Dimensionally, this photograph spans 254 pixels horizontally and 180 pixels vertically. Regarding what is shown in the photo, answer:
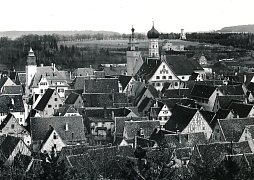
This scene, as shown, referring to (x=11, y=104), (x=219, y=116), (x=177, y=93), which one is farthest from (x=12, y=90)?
(x=219, y=116)

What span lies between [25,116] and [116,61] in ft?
361

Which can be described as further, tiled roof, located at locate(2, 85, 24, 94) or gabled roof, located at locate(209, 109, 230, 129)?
tiled roof, located at locate(2, 85, 24, 94)

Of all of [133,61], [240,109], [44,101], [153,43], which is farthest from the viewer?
[153,43]

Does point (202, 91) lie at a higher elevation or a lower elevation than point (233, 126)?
higher

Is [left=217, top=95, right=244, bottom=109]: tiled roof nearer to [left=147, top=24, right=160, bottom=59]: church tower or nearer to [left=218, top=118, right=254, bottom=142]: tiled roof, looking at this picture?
[left=218, top=118, right=254, bottom=142]: tiled roof

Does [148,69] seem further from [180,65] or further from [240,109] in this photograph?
[240,109]

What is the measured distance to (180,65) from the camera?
98.2 meters

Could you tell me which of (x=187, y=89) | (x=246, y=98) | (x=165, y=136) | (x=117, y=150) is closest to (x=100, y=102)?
(x=187, y=89)

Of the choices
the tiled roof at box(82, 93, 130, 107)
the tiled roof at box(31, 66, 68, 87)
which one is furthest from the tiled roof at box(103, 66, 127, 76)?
the tiled roof at box(82, 93, 130, 107)

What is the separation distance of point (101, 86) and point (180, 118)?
25502 millimetres

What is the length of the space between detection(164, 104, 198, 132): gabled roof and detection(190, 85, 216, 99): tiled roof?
50.6 ft

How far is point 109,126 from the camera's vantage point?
224 ft

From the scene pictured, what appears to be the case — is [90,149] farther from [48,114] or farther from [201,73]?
[201,73]

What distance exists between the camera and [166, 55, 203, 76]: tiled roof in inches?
3812
